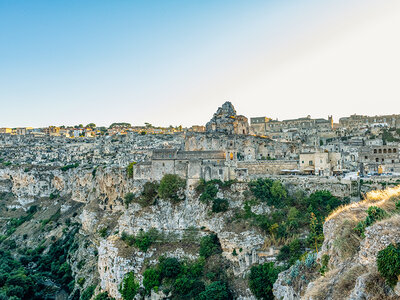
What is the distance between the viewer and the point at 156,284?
27.3 m

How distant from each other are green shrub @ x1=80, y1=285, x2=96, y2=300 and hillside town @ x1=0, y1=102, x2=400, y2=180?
1221 cm

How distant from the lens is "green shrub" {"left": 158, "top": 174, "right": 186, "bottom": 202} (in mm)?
32656

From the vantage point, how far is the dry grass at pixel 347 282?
8.48m

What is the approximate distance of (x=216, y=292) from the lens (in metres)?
24.8

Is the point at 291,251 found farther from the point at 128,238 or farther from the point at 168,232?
the point at 128,238

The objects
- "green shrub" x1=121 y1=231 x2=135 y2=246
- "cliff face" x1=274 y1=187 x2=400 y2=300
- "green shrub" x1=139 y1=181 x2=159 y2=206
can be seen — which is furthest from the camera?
"green shrub" x1=139 y1=181 x2=159 y2=206

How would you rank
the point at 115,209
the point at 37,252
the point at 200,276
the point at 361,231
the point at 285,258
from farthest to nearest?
the point at 37,252, the point at 115,209, the point at 200,276, the point at 285,258, the point at 361,231

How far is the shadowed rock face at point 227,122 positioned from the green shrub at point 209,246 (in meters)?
23.4

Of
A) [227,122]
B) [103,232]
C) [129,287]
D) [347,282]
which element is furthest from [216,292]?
[227,122]

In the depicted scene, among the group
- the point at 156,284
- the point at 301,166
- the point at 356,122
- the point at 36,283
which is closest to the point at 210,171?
the point at 301,166

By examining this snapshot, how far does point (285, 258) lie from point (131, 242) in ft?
48.1

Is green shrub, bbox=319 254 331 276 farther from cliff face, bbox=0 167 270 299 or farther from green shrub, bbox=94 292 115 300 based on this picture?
green shrub, bbox=94 292 115 300

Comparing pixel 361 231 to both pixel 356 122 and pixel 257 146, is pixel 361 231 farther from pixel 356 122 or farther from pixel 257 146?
pixel 356 122

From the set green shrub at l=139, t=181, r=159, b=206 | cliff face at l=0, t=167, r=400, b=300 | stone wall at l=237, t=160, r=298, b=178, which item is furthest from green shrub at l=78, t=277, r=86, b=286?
stone wall at l=237, t=160, r=298, b=178
